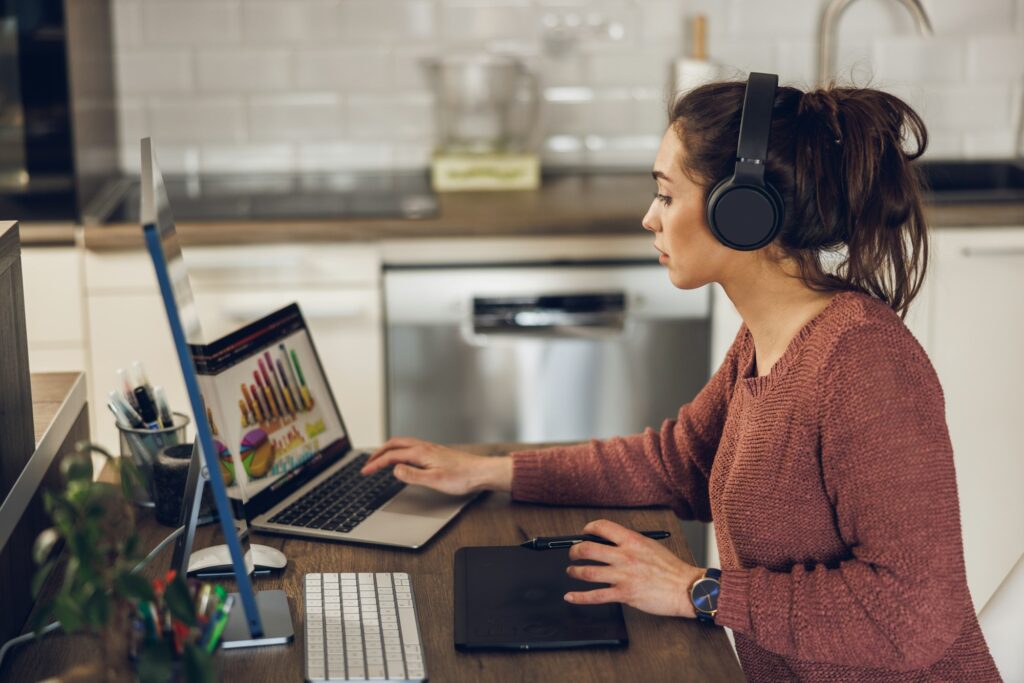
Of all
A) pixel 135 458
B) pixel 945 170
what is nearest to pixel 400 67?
pixel 945 170

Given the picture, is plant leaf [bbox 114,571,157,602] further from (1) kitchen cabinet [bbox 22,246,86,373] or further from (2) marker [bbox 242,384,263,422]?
(1) kitchen cabinet [bbox 22,246,86,373]

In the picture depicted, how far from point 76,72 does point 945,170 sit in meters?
2.16

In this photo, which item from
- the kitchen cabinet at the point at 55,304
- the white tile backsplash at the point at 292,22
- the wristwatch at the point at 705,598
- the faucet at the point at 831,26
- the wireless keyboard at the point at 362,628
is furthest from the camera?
the white tile backsplash at the point at 292,22

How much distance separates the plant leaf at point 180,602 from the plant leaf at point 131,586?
0.02m

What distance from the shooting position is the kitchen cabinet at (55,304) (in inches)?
110

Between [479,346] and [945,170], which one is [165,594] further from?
[945,170]

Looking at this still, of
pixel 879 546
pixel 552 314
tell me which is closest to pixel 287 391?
pixel 879 546

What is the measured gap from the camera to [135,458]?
1608 mm

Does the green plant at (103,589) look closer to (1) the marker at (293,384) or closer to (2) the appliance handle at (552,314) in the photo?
(1) the marker at (293,384)

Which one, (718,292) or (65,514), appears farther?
(718,292)

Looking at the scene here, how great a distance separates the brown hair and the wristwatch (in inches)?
15.3

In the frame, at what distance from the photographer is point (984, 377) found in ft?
9.72

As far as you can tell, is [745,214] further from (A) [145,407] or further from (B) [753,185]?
(A) [145,407]

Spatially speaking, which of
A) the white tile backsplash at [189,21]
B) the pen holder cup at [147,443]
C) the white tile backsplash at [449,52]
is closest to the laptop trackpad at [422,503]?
the pen holder cup at [147,443]
